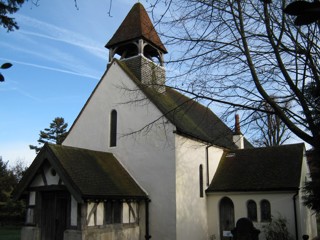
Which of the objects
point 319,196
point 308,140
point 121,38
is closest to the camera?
point 308,140

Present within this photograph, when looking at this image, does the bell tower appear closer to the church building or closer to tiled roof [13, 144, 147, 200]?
the church building

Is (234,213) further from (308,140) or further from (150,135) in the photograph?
(308,140)

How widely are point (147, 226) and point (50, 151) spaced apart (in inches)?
223

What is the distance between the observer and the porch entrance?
47.6ft

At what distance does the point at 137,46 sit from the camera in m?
19.5

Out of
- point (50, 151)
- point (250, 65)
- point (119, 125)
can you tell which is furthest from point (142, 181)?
point (250, 65)

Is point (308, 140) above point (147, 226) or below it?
above

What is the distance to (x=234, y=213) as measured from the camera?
18781 mm

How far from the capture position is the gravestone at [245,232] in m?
14.1

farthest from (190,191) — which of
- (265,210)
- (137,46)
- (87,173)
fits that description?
(137,46)

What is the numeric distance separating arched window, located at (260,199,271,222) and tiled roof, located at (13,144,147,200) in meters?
6.26

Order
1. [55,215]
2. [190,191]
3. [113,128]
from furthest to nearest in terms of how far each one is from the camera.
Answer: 1. [113,128]
2. [190,191]
3. [55,215]

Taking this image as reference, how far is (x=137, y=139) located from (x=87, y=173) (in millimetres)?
3668

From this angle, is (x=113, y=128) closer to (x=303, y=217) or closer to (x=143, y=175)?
(x=143, y=175)
